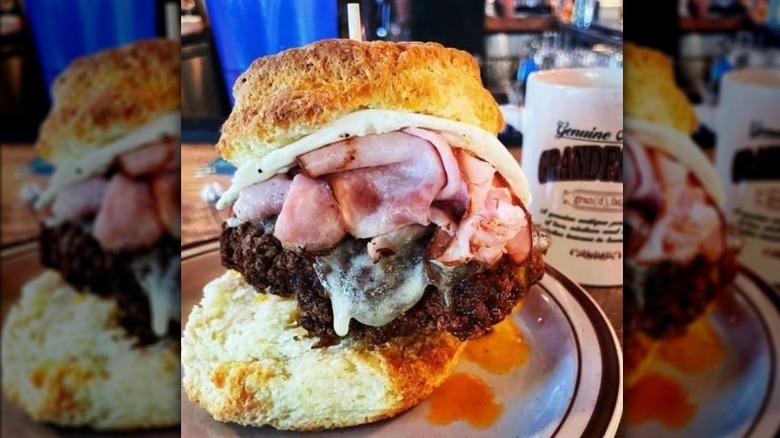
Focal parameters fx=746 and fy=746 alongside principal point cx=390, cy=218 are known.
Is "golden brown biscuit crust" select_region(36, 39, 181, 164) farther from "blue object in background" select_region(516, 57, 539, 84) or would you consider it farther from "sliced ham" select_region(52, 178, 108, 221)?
"blue object in background" select_region(516, 57, 539, 84)

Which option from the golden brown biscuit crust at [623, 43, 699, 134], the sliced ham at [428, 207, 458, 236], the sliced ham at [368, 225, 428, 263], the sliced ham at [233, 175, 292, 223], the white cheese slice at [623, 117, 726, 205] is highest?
the golden brown biscuit crust at [623, 43, 699, 134]

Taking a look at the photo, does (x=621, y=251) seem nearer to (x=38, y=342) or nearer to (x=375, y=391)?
(x=375, y=391)

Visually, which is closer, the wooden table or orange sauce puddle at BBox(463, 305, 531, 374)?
the wooden table

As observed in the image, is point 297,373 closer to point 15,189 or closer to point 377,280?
point 377,280

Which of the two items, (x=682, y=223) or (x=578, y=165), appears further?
(x=578, y=165)

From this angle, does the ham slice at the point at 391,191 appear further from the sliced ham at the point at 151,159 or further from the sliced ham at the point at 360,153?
the sliced ham at the point at 151,159

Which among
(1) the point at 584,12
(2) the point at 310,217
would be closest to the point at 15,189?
(2) the point at 310,217

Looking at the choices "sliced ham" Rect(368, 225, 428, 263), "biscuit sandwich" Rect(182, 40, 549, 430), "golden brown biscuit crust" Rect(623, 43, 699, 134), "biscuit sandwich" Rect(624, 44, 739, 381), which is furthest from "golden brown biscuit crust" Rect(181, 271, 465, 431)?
"golden brown biscuit crust" Rect(623, 43, 699, 134)

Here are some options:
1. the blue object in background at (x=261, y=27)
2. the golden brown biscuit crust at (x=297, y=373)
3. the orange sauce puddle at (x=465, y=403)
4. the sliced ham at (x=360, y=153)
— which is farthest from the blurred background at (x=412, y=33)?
the orange sauce puddle at (x=465, y=403)
